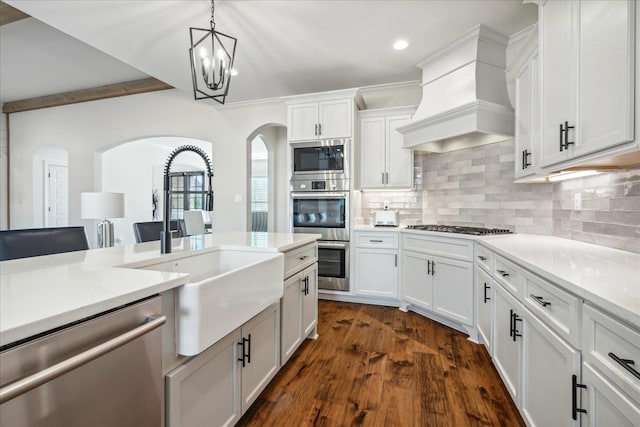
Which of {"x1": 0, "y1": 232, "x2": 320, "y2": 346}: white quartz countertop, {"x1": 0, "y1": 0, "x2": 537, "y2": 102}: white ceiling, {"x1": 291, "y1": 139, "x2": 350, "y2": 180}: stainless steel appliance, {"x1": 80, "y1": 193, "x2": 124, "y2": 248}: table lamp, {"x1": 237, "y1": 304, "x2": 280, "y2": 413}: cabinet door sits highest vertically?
{"x1": 0, "y1": 0, "x2": 537, "y2": 102}: white ceiling

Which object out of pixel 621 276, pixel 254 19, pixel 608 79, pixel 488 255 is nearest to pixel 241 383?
pixel 621 276

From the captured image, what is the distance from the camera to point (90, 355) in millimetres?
670

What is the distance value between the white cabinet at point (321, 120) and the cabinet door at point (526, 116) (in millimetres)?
1671

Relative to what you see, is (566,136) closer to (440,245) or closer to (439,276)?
(440,245)

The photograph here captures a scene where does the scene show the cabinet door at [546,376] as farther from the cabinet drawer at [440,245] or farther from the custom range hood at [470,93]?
Result: the custom range hood at [470,93]

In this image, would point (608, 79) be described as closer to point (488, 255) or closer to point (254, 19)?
point (488, 255)

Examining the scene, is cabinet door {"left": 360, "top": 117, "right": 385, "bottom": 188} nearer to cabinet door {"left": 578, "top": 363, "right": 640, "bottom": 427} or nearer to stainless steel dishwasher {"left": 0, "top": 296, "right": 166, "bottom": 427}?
cabinet door {"left": 578, "top": 363, "right": 640, "bottom": 427}

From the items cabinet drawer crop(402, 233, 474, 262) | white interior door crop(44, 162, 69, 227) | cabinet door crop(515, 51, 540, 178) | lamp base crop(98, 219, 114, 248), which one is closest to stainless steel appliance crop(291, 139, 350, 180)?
cabinet drawer crop(402, 233, 474, 262)

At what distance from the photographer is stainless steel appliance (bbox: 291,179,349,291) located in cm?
352

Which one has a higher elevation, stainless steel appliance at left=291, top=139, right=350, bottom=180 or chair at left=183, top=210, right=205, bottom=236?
stainless steel appliance at left=291, top=139, right=350, bottom=180

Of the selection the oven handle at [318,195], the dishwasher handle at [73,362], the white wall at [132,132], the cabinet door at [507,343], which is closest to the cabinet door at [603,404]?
the cabinet door at [507,343]

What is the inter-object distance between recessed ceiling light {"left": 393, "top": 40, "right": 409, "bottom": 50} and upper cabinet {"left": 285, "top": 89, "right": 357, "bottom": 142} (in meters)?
0.71

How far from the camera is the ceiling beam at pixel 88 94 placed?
4.35 meters

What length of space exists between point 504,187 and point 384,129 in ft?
4.84
